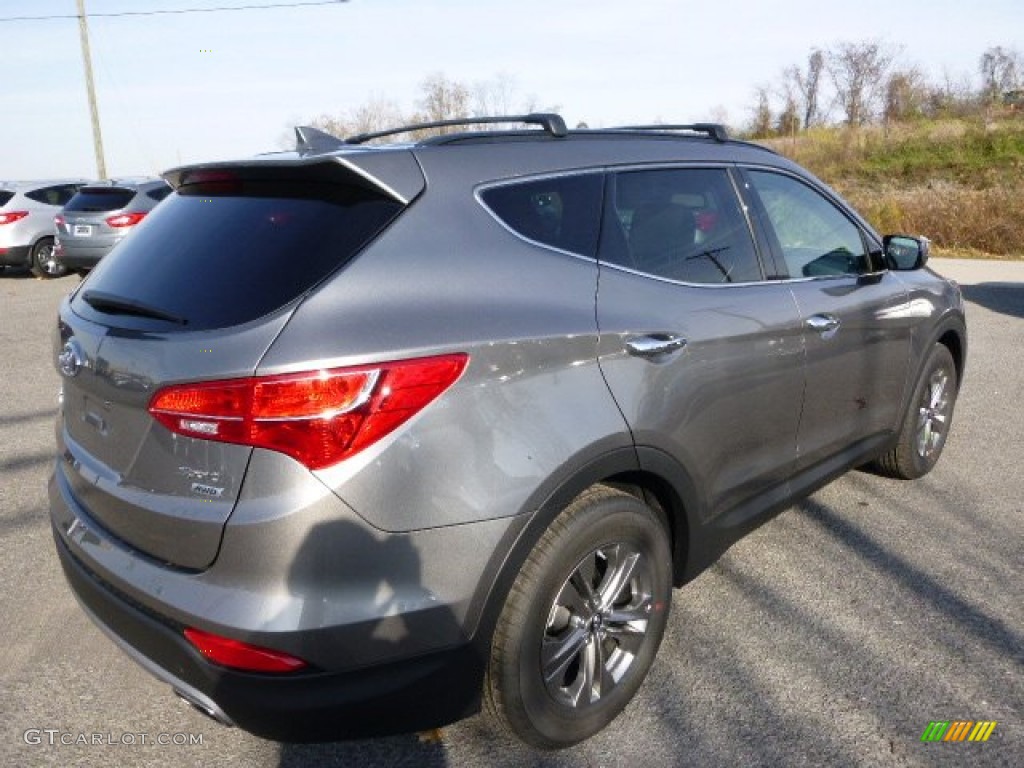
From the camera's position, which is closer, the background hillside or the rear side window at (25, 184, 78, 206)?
the rear side window at (25, 184, 78, 206)

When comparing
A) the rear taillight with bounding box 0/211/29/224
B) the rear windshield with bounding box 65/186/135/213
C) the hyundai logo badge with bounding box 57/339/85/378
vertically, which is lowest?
the rear taillight with bounding box 0/211/29/224

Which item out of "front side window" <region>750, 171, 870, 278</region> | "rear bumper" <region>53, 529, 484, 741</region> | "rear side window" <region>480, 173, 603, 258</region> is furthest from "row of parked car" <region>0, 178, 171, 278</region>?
"rear bumper" <region>53, 529, 484, 741</region>

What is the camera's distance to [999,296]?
11.2 metres

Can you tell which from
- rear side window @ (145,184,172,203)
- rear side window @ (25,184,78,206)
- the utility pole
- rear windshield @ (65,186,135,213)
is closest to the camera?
rear windshield @ (65,186,135,213)

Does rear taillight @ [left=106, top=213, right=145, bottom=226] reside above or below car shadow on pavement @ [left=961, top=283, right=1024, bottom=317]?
above

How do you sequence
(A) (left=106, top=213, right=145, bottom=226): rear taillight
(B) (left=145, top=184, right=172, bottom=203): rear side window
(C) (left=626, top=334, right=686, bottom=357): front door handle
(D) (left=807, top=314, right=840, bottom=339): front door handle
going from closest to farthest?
1. (C) (left=626, top=334, right=686, bottom=357): front door handle
2. (D) (left=807, top=314, right=840, bottom=339): front door handle
3. (A) (left=106, top=213, right=145, bottom=226): rear taillight
4. (B) (left=145, top=184, right=172, bottom=203): rear side window

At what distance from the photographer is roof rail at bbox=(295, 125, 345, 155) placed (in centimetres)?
247

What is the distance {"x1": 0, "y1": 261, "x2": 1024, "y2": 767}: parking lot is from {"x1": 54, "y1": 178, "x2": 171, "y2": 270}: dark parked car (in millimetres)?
9314

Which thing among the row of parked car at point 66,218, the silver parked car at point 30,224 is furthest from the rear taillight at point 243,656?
the silver parked car at point 30,224

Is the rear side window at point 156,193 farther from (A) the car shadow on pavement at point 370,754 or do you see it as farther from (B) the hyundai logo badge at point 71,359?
(A) the car shadow on pavement at point 370,754

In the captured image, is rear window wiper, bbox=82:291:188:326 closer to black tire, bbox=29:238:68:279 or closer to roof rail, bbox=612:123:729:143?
roof rail, bbox=612:123:729:143

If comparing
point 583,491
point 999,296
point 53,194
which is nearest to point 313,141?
point 583,491

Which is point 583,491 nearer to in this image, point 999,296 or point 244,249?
point 244,249

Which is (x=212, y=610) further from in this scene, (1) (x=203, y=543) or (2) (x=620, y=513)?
(2) (x=620, y=513)
